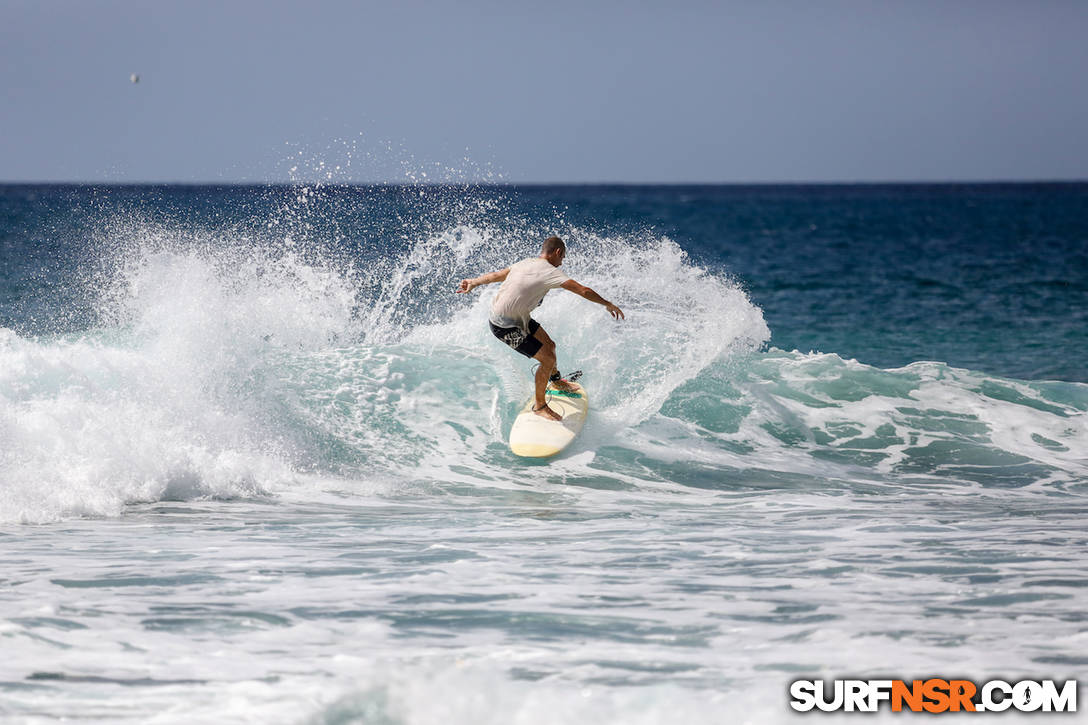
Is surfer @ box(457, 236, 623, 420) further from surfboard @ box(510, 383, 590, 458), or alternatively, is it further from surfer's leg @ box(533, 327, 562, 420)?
surfboard @ box(510, 383, 590, 458)

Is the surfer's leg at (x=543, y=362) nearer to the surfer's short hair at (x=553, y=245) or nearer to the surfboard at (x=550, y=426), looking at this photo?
the surfboard at (x=550, y=426)

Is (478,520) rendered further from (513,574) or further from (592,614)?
(592,614)

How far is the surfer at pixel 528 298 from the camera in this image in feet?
32.2

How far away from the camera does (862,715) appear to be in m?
4.46

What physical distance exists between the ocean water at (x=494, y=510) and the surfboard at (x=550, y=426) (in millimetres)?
193

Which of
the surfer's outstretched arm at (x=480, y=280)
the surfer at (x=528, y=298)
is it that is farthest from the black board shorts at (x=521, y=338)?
the surfer's outstretched arm at (x=480, y=280)

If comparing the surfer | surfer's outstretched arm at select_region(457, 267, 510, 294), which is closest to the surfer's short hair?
the surfer

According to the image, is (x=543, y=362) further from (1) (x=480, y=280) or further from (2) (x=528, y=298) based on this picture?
(1) (x=480, y=280)

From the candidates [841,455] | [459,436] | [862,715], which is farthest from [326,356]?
[862,715]

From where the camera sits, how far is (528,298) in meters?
9.88

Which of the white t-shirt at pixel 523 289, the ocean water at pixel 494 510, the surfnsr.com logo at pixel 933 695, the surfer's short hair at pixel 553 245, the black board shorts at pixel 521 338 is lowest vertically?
the surfnsr.com logo at pixel 933 695

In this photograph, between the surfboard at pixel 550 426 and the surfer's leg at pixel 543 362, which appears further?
the surfer's leg at pixel 543 362

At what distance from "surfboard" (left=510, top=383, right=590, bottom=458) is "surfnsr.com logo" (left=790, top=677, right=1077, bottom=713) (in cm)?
549

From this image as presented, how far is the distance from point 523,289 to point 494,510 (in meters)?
2.28
